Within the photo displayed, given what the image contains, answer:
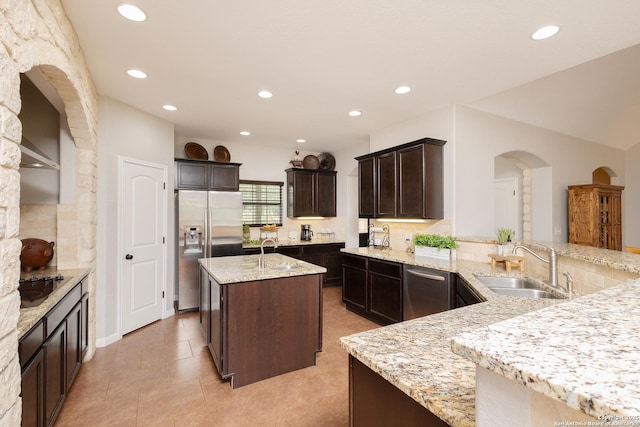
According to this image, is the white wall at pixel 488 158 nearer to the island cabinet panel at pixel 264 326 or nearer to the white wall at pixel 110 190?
the island cabinet panel at pixel 264 326

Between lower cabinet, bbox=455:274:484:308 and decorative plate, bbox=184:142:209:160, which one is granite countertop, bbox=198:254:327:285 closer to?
lower cabinet, bbox=455:274:484:308

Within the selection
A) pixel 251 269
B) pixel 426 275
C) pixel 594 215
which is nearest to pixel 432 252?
pixel 426 275

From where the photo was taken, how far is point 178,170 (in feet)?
15.5

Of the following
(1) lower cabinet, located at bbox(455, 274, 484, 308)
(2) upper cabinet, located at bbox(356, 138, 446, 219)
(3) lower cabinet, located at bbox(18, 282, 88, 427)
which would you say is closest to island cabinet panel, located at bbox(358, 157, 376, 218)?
(2) upper cabinet, located at bbox(356, 138, 446, 219)

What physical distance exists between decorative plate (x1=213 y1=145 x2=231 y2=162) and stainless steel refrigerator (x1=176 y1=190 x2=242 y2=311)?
0.91 m

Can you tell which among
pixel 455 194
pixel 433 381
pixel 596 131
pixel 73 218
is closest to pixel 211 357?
pixel 73 218

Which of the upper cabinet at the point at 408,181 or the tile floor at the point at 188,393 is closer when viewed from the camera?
the tile floor at the point at 188,393

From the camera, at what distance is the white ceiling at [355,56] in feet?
6.66

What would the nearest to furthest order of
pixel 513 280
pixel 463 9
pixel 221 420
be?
pixel 463 9
pixel 221 420
pixel 513 280

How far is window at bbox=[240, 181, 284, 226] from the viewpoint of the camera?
237 inches

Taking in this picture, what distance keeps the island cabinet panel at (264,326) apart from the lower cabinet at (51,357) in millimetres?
1056

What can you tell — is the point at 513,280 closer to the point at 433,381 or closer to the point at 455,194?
the point at 455,194

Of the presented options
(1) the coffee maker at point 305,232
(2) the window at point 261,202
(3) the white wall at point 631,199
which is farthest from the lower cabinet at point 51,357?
(3) the white wall at point 631,199

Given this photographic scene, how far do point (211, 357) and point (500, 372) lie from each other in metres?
3.12
